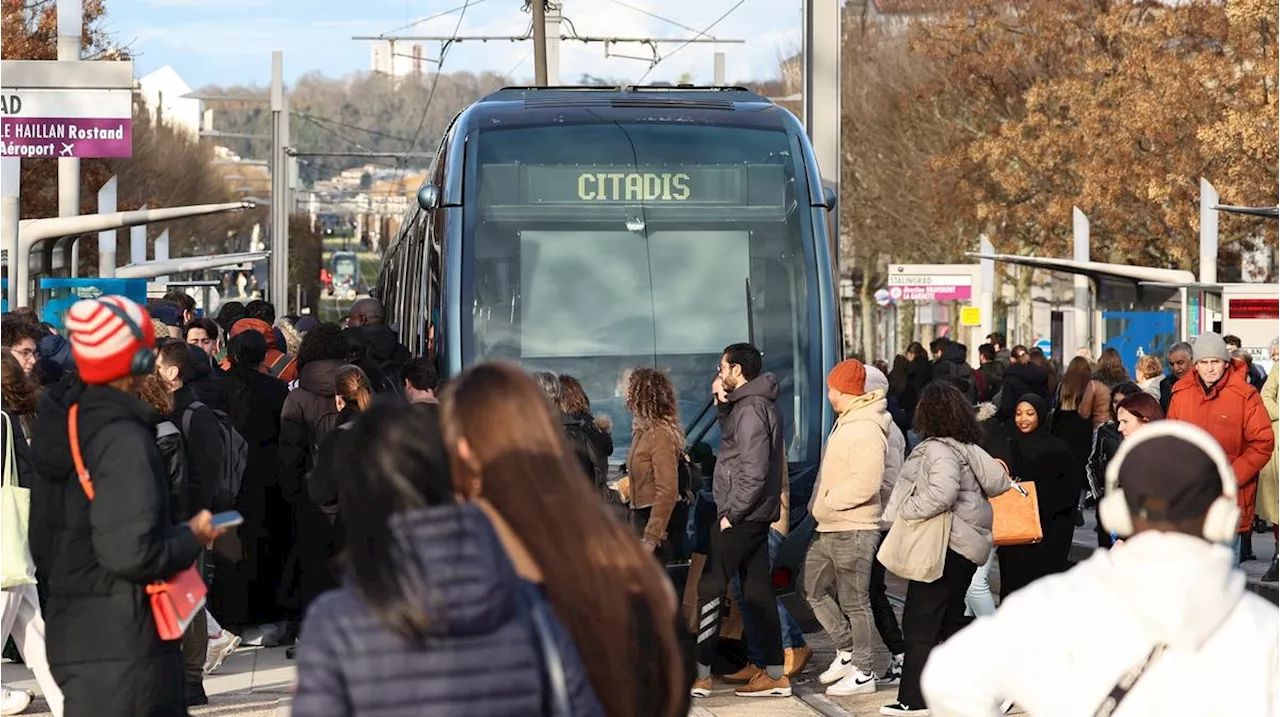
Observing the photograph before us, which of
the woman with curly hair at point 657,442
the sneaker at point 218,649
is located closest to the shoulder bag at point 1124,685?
the woman with curly hair at point 657,442

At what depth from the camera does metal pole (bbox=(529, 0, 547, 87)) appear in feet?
90.3

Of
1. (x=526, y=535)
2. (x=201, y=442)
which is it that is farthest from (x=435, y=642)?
(x=201, y=442)

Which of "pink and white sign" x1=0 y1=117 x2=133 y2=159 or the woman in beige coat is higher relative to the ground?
"pink and white sign" x1=0 y1=117 x2=133 y2=159

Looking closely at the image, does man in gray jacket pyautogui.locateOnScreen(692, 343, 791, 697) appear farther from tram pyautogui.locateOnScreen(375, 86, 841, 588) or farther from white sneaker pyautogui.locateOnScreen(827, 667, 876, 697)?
tram pyautogui.locateOnScreen(375, 86, 841, 588)

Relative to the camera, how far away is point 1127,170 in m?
38.6

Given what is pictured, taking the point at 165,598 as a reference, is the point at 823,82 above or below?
above

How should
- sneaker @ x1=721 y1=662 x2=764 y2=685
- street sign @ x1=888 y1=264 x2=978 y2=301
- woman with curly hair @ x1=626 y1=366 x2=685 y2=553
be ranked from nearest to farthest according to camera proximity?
1. woman with curly hair @ x1=626 y1=366 x2=685 y2=553
2. sneaker @ x1=721 y1=662 x2=764 y2=685
3. street sign @ x1=888 y1=264 x2=978 y2=301

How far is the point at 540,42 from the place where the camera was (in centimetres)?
2794

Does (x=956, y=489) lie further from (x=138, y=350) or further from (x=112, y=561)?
(x=112, y=561)

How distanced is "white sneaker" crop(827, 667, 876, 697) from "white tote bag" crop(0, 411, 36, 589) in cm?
373

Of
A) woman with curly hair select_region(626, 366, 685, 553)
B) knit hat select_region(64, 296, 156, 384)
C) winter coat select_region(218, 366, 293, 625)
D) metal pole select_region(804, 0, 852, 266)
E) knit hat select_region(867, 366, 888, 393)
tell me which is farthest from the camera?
metal pole select_region(804, 0, 852, 266)

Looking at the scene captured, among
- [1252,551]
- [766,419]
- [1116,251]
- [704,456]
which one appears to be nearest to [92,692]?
[766,419]

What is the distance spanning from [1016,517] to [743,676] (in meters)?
1.53

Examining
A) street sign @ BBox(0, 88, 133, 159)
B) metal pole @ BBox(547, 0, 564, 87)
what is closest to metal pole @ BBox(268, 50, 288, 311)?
metal pole @ BBox(547, 0, 564, 87)
